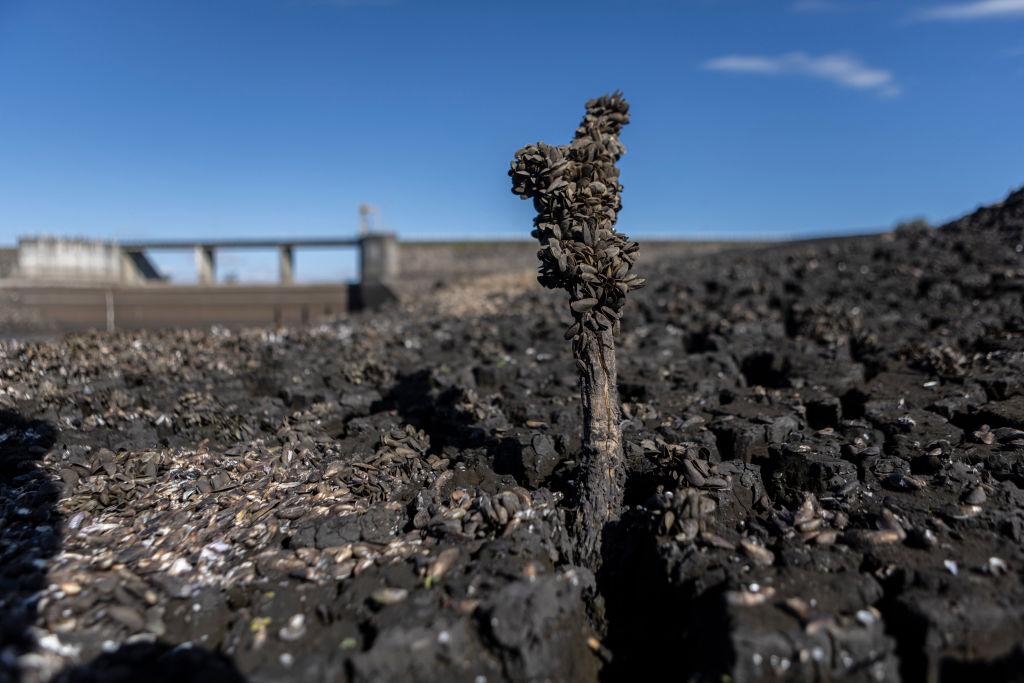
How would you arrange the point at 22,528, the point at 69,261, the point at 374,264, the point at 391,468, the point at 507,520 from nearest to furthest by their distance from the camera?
the point at 507,520 → the point at 22,528 → the point at 391,468 → the point at 374,264 → the point at 69,261

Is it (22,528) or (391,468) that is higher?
(391,468)

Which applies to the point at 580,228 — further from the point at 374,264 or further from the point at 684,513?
the point at 374,264

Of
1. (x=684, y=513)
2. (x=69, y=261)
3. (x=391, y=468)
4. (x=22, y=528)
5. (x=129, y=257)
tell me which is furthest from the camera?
(x=129, y=257)

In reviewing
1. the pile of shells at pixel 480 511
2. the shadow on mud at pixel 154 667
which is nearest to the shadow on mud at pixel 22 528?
the shadow on mud at pixel 154 667

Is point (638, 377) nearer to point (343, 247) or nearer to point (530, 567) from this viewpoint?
point (530, 567)

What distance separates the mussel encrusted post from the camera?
10.2 ft

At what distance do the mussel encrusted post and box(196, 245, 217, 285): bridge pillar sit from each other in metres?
15.9

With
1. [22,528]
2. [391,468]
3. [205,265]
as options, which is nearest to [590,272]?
[391,468]

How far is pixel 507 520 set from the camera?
3104 mm

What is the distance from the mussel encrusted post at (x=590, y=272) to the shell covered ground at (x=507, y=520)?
0.18 metres

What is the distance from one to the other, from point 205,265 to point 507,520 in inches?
644

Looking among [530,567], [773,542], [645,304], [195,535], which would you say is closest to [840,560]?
[773,542]

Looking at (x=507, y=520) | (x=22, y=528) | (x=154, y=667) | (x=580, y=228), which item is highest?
(x=580, y=228)

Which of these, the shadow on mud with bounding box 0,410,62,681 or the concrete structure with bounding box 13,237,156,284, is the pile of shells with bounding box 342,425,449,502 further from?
the concrete structure with bounding box 13,237,156,284
